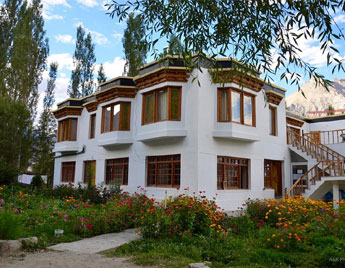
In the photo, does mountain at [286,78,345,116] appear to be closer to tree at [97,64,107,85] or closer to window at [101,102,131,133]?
tree at [97,64,107,85]

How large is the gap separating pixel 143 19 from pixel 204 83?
8.20 m

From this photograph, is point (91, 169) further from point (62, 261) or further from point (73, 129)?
point (62, 261)

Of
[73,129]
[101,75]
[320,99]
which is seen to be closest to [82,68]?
[101,75]

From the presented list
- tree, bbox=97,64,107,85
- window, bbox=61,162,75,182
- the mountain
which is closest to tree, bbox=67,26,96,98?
tree, bbox=97,64,107,85

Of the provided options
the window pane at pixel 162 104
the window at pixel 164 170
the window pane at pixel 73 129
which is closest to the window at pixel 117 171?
the window at pixel 164 170

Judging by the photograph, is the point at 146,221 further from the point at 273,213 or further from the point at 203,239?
the point at 273,213

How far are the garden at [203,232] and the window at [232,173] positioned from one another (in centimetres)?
373

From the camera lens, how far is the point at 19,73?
90.0 ft

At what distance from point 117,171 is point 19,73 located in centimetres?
1575

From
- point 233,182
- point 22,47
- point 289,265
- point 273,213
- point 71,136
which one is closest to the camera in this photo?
point 289,265

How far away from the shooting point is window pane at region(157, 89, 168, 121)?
15.1 metres

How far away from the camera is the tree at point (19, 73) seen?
81.2 feet

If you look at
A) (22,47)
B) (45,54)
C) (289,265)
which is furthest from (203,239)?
(45,54)

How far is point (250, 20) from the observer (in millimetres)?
6133
